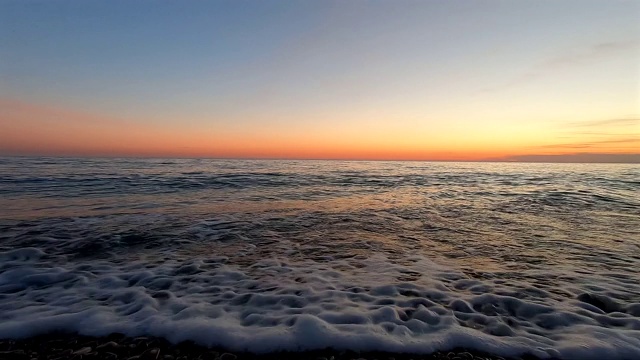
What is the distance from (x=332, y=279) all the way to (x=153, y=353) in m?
2.80

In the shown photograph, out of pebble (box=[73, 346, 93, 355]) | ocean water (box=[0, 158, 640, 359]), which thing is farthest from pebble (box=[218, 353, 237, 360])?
pebble (box=[73, 346, 93, 355])

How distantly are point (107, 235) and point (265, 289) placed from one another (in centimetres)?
548

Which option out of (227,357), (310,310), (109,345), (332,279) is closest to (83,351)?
(109,345)

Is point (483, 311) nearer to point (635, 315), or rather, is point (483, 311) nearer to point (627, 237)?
point (635, 315)

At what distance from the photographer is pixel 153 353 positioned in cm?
309

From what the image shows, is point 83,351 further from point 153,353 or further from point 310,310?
point 310,310

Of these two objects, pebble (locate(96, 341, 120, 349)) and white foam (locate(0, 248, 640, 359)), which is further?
white foam (locate(0, 248, 640, 359))

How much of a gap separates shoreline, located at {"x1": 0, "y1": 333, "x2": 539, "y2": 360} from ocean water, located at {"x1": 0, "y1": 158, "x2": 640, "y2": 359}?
0.37 ft

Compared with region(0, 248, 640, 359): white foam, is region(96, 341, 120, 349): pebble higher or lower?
higher

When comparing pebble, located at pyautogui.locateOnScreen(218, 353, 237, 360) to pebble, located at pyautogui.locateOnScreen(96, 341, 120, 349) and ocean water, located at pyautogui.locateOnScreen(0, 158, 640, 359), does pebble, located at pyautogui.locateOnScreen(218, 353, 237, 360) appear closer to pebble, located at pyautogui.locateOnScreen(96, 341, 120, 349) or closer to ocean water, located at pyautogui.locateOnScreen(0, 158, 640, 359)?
ocean water, located at pyautogui.locateOnScreen(0, 158, 640, 359)

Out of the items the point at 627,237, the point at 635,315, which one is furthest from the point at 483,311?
the point at 627,237

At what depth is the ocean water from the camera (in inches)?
137

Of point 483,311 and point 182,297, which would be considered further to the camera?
point 182,297

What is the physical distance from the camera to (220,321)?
372 centimetres
